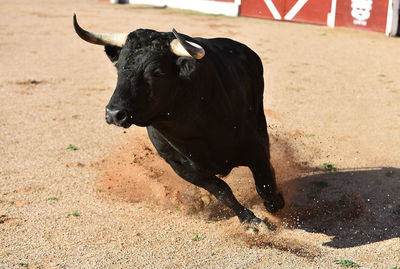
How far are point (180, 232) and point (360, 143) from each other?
9.76 ft

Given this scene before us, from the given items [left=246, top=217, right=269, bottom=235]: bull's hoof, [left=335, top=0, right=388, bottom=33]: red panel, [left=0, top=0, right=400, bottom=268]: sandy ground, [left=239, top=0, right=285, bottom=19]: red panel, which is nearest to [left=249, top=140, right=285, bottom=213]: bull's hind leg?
[left=0, top=0, right=400, bottom=268]: sandy ground

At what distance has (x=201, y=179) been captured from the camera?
5.32 m

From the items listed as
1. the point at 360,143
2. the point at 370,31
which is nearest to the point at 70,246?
the point at 360,143

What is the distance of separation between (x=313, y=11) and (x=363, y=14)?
1.45 m

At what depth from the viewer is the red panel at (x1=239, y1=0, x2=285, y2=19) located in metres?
15.7

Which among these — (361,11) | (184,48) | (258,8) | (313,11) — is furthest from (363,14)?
(184,48)

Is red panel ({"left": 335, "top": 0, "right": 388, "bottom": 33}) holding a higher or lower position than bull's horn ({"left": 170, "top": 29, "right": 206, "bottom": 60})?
lower

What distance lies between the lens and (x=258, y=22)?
1546 cm

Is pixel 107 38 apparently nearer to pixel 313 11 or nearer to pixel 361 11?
pixel 361 11

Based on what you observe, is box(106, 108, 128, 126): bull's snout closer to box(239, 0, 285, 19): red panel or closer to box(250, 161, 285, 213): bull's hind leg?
box(250, 161, 285, 213): bull's hind leg

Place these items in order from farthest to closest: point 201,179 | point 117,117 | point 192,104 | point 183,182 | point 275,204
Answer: point 183,182 → point 275,204 → point 201,179 → point 192,104 → point 117,117

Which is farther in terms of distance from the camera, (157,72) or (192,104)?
(192,104)

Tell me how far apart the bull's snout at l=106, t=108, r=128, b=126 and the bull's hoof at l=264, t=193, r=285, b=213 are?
171 cm

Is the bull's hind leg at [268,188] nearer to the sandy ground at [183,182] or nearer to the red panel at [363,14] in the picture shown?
the sandy ground at [183,182]
